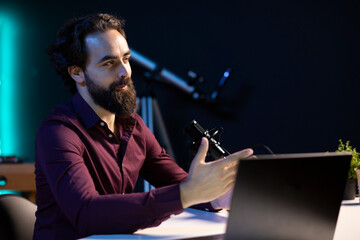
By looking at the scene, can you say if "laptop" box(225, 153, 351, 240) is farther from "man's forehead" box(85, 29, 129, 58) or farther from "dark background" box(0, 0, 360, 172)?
"dark background" box(0, 0, 360, 172)

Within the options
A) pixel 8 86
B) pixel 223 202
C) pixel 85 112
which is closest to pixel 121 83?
pixel 85 112

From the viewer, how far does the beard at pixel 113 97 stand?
1585 mm

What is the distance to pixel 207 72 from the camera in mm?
3318

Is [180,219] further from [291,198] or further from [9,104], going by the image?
[9,104]

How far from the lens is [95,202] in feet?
3.76

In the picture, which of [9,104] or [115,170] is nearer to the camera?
[115,170]

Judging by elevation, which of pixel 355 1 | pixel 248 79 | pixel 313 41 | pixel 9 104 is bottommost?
pixel 9 104

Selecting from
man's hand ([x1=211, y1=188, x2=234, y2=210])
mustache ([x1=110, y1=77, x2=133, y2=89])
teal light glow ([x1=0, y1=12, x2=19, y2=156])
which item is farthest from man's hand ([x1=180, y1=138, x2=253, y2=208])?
teal light glow ([x1=0, y1=12, x2=19, y2=156])

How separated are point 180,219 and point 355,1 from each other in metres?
2.48

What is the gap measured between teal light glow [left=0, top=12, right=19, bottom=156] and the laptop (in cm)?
319

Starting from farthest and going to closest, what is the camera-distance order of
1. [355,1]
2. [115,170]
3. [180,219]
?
[355,1] < [115,170] < [180,219]

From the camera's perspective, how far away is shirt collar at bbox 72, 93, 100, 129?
59.7 inches

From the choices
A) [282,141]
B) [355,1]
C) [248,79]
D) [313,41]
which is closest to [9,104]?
[248,79]

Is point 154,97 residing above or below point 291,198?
above
